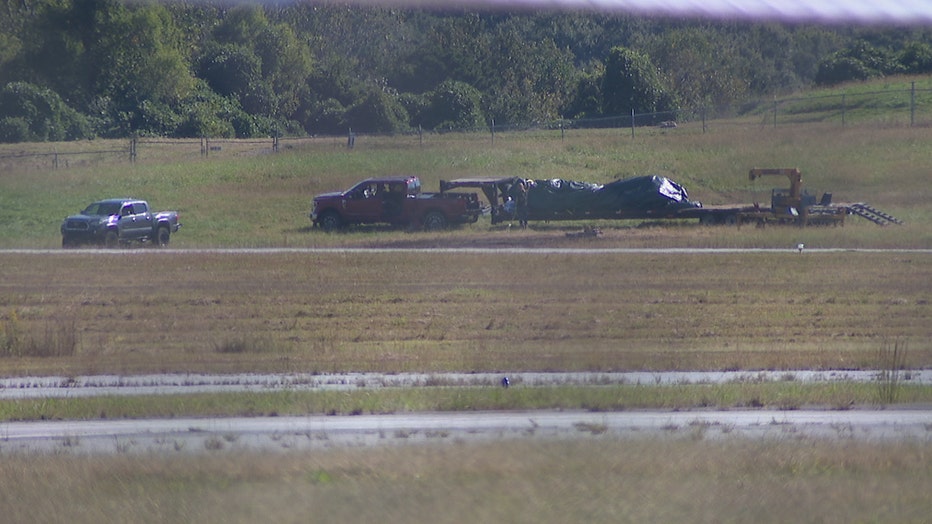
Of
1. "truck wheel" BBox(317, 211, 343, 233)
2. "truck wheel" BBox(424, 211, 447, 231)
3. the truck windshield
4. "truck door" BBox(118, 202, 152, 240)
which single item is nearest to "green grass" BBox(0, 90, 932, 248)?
"truck wheel" BBox(317, 211, 343, 233)

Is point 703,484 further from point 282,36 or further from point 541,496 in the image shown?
point 282,36

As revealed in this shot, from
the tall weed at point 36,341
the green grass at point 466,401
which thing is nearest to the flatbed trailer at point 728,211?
the tall weed at point 36,341

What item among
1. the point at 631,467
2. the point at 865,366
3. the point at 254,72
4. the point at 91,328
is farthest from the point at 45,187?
the point at 631,467

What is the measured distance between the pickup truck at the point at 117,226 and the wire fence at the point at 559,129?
11863 mm

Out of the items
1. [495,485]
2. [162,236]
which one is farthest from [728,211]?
[495,485]

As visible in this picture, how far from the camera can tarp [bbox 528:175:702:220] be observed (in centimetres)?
3347

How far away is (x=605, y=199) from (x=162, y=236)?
14.2 meters

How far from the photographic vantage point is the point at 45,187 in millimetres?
39875

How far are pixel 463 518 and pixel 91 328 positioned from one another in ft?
45.2

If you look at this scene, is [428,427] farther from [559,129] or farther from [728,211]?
[559,129]

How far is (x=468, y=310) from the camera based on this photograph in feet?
63.0

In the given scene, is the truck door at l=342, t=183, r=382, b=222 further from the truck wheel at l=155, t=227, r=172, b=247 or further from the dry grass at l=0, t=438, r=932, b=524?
the dry grass at l=0, t=438, r=932, b=524

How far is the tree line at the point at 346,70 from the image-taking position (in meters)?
37.9

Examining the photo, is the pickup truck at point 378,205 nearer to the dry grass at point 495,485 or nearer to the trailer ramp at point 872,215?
the trailer ramp at point 872,215
